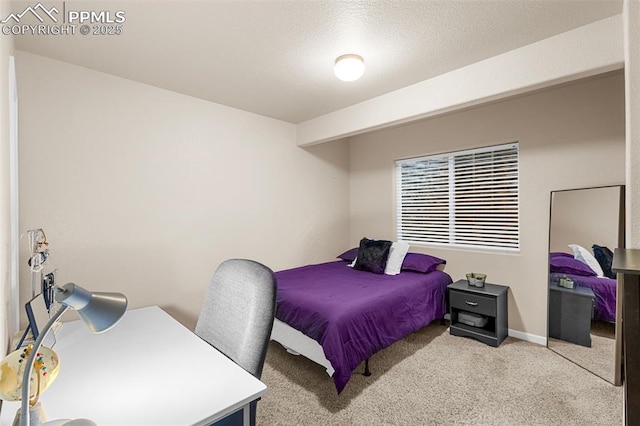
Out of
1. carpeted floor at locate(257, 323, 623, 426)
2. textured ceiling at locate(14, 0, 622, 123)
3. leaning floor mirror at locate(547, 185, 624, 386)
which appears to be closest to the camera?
textured ceiling at locate(14, 0, 622, 123)

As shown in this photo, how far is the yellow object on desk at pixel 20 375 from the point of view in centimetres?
73

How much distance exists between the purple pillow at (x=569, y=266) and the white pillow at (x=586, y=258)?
3cm

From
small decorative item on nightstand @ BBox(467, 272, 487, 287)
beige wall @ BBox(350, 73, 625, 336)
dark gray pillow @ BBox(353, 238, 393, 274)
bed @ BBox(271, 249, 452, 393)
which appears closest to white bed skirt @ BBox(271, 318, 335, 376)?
bed @ BBox(271, 249, 452, 393)

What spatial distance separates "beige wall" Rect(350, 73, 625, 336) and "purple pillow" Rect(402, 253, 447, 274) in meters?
0.21

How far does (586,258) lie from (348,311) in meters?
2.13

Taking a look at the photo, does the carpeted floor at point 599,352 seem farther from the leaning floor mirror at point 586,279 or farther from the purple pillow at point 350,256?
the purple pillow at point 350,256

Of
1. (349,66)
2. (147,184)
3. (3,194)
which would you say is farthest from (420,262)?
(3,194)

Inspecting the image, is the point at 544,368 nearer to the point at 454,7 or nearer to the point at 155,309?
the point at 454,7

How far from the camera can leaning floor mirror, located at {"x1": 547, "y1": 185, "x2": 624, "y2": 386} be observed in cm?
229

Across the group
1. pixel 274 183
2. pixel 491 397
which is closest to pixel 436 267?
pixel 491 397

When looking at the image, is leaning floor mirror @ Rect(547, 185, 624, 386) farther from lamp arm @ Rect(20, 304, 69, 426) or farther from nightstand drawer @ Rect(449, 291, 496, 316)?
lamp arm @ Rect(20, 304, 69, 426)

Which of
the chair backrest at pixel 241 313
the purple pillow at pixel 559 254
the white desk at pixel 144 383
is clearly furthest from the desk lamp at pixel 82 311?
the purple pillow at pixel 559 254

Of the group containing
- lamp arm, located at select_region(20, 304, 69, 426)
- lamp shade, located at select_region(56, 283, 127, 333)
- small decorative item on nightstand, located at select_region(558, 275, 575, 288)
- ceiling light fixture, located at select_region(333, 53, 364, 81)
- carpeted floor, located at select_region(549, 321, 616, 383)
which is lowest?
carpeted floor, located at select_region(549, 321, 616, 383)

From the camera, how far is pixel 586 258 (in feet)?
8.22
